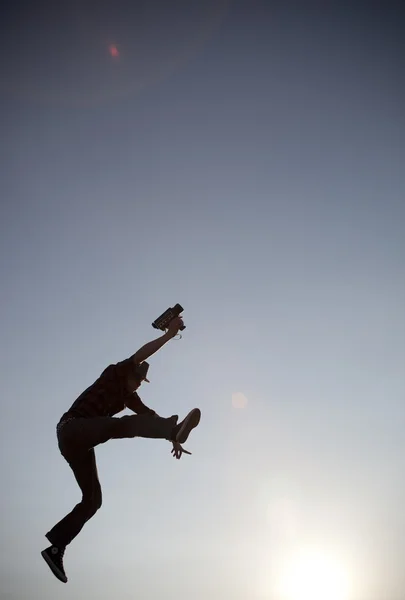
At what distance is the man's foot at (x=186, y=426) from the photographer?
6688mm

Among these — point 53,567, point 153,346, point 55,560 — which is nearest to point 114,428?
point 153,346

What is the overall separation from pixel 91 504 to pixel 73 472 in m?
0.63

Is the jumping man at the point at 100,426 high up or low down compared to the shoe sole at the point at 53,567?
up

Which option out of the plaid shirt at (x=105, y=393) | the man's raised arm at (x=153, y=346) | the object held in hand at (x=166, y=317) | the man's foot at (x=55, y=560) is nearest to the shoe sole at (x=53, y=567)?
the man's foot at (x=55, y=560)


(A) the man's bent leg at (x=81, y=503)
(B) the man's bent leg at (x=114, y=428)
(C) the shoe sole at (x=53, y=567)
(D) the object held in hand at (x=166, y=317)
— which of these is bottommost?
(C) the shoe sole at (x=53, y=567)

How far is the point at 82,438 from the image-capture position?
6871mm

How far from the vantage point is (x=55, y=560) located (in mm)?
7008

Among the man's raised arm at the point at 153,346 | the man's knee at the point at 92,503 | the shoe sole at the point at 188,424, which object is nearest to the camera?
the shoe sole at the point at 188,424

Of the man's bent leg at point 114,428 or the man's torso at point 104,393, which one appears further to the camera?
the man's torso at point 104,393

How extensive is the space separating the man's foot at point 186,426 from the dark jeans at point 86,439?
0.10 m

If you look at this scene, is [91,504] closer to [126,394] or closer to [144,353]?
[126,394]

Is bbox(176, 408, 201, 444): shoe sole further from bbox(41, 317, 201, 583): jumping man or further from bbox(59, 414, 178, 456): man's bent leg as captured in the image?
bbox(59, 414, 178, 456): man's bent leg

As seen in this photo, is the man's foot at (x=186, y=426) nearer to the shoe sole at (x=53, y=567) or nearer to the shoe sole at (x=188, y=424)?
the shoe sole at (x=188, y=424)

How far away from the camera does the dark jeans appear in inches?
269
